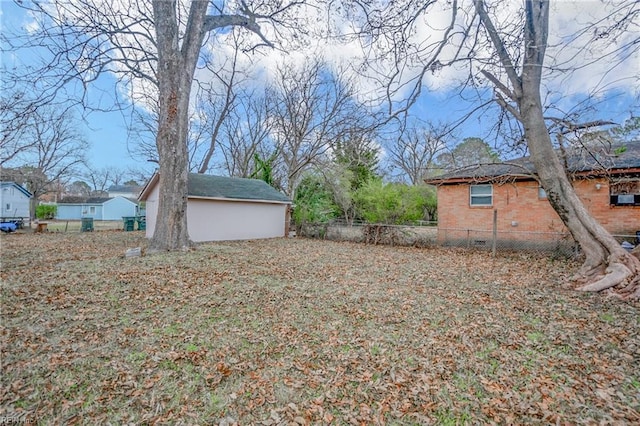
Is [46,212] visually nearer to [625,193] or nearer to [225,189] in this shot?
[225,189]

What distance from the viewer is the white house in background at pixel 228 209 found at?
43.0ft

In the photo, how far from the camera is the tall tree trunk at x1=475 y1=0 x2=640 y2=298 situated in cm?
591

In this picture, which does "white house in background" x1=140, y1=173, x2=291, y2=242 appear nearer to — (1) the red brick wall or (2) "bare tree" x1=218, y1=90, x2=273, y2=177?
(2) "bare tree" x1=218, y1=90, x2=273, y2=177

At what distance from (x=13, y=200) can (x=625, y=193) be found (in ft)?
137

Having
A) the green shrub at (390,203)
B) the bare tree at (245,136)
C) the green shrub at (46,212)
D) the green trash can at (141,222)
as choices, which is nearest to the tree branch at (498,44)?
the green shrub at (390,203)

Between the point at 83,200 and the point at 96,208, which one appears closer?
the point at 96,208

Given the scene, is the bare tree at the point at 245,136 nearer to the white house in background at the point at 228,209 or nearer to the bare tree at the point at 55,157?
the white house in background at the point at 228,209

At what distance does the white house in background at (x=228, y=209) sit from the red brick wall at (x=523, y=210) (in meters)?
8.41

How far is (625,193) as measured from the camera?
9.59 m

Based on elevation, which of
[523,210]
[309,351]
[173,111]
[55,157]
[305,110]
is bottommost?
[309,351]

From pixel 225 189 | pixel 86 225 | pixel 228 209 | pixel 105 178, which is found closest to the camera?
pixel 228 209

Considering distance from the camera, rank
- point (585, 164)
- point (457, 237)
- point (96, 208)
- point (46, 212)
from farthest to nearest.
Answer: point (96, 208), point (46, 212), point (457, 237), point (585, 164)

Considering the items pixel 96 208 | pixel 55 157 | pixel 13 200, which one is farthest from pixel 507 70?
pixel 96 208

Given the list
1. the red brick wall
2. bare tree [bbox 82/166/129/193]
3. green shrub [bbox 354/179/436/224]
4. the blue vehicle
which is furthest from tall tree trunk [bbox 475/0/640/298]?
bare tree [bbox 82/166/129/193]
